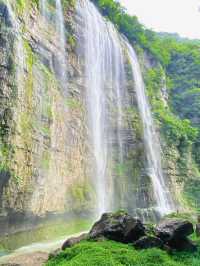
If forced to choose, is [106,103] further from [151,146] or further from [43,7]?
[43,7]

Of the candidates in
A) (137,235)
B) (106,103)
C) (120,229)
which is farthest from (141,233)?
(106,103)

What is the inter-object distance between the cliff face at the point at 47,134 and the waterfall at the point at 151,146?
701 millimetres

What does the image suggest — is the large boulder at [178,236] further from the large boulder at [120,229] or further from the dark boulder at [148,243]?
the large boulder at [120,229]

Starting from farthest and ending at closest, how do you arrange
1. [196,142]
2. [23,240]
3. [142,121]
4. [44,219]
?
[196,142] → [142,121] → [44,219] → [23,240]

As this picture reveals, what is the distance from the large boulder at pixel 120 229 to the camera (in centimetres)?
938

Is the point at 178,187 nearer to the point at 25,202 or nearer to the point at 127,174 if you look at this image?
the point at 127,174

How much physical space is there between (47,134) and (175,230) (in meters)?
8.84

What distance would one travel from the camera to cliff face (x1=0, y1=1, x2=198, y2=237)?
13859mm

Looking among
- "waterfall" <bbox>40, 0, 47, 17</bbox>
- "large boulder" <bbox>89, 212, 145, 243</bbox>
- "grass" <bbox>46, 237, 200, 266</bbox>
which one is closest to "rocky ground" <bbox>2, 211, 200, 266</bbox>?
"large boulder" <bbox>89, 212, 145, 243</bbox>

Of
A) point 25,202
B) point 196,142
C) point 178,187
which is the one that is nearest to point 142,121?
point 178,187

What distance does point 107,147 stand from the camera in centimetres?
2228

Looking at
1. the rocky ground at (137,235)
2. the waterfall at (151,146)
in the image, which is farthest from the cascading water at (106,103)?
the rocky ground at (137,235)

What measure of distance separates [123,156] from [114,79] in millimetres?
5697

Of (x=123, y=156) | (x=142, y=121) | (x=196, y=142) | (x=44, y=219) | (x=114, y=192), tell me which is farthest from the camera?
(x=196, y=142)
